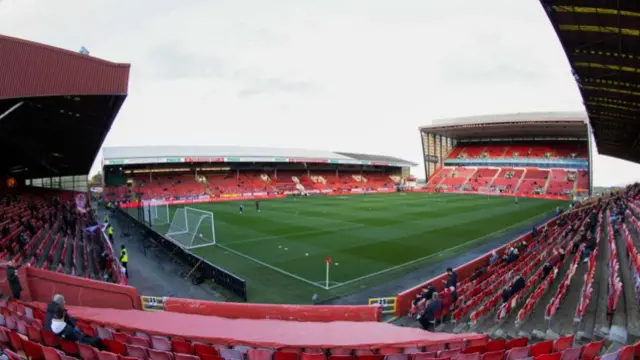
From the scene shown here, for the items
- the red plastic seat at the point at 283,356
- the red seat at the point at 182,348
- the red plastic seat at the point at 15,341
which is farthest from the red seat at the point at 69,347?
the red plastic seat at the point at 283,356

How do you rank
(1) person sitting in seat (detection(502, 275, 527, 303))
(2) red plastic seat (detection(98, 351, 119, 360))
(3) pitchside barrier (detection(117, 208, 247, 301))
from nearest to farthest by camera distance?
(2) red plastic seat (detection(98, 351, 119, 360)) < (1) person sitting in seat (detection(502, 275, 527, 303)) < (3) pitchside barrier (detection(117, 208, 247, 301))

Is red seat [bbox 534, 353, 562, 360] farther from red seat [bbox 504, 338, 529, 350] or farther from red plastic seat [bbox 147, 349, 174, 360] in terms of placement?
red plastic seat [bbox 147, 349, 174, 360]

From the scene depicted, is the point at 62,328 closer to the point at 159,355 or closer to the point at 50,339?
the point at 50,339

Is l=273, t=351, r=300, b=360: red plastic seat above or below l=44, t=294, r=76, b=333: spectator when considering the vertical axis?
below

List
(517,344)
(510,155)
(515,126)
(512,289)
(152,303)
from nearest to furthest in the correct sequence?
(517,344) < (512,289) < (152,303) < (515,126) < (510,155)

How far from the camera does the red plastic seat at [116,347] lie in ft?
18.1

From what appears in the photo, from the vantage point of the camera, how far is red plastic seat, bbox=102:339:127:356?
5512mm

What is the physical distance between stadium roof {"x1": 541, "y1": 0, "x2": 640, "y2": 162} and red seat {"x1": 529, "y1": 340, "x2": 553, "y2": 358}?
8926 mm

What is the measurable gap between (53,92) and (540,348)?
49.8 ft

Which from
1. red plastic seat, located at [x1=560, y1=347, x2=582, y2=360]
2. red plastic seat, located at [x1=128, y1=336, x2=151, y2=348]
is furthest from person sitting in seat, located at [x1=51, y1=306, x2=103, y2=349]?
red plastic seat, located at [x1=560, y1=347, x2=582, y2=360]

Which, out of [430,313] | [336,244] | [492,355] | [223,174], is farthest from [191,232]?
[223,174]

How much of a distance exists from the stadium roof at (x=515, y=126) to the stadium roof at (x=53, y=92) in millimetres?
64405

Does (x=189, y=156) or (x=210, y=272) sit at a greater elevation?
(x=189, y=156)

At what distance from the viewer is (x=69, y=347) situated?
5.33m
